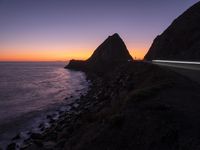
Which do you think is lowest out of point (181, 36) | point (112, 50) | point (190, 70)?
point (190, 70)

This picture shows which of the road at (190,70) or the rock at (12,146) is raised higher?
the road at (190,70)

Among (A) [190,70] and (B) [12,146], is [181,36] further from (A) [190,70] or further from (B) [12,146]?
(B) [12,146]

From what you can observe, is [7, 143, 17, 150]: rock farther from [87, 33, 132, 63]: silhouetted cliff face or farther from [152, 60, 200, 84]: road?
[87, 33, 132, 63]: silhouetted cliff face

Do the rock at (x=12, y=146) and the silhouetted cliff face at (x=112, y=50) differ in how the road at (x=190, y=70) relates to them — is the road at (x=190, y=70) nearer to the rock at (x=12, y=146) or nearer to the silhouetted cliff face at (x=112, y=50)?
the rock at (x=12, y=146)

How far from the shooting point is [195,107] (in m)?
11.3

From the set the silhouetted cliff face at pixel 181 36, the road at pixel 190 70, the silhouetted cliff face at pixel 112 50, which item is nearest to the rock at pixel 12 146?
the road at pixel 190 70

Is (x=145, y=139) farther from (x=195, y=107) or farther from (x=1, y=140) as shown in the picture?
(x=1, y=140)

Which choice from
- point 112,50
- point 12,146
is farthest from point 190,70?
point 112,50

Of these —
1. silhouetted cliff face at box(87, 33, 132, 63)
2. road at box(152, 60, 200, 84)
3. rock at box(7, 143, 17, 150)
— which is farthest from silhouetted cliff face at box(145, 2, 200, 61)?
silhouetted cliff face at box(87, 33, 132, 63)

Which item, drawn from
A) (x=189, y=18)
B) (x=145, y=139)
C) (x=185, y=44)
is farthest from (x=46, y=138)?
(x=189, y=18)

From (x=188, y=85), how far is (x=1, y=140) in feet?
46.8

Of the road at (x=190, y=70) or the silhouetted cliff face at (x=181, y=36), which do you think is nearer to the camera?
the road at (x=190, y=70)

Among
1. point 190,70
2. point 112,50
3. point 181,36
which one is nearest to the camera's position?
point 190,70

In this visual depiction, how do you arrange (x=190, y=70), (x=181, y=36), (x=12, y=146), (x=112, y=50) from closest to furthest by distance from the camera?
1. (x=12, y=146)
2. (x=190, y=70)
3. (x=181, y=36)
4. (x=112, y=50)
